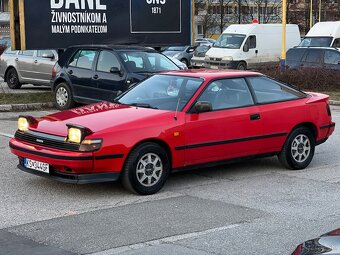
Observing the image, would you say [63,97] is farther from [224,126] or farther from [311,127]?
[224,126]

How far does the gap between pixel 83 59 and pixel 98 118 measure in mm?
7563

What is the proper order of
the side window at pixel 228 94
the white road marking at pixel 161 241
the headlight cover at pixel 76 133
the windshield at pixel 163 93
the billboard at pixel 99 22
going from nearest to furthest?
the white road marking at pixel 161 241 < the headlight cover at pixel 76 133 < the windshield at pixel 163 93 < the side window at pixel 228 94 < the billboard at pixel 99 22

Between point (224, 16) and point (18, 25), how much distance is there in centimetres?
5860

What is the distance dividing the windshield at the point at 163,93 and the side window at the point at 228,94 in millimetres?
183

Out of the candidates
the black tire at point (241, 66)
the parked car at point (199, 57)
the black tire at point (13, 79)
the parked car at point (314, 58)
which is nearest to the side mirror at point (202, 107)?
the black tire at point (13, 79)

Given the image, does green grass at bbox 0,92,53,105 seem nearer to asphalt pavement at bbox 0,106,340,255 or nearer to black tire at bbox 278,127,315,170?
asphalt pavement at bbox 0,106,340,255

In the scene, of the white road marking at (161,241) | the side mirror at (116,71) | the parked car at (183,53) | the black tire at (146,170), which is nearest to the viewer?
the white road marking at (161,241)

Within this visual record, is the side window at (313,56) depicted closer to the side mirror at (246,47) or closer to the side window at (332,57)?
the side window at (332,57)

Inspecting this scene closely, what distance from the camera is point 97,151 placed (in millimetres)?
6508

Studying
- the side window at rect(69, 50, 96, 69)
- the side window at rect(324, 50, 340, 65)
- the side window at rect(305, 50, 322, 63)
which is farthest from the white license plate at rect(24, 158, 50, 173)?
the side window at rect(324, 50, 340, 65)

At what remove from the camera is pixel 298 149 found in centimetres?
842

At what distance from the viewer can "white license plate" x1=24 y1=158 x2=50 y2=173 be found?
6.75 meters

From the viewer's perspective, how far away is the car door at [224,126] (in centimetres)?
725

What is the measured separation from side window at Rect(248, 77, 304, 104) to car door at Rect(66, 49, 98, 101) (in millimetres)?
6326
